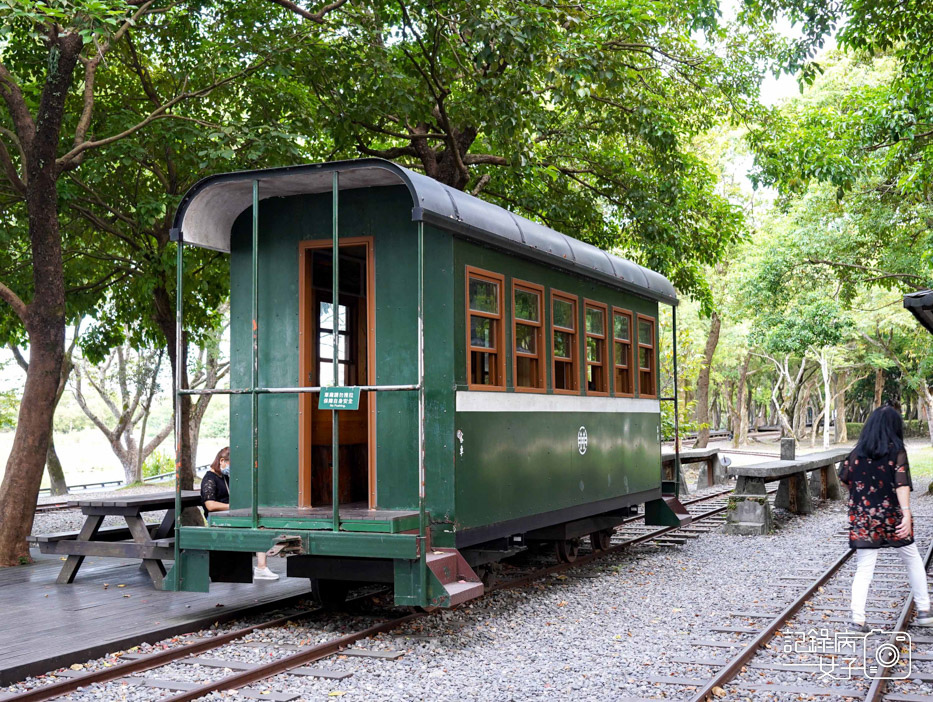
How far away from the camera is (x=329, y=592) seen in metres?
8.45

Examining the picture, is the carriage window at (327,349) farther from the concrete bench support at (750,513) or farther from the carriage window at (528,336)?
the concrete bench support at (750,513)

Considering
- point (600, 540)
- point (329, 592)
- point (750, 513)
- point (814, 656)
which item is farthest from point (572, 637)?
point (750, 513)

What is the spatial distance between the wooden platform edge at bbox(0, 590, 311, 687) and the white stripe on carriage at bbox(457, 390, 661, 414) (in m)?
2.39

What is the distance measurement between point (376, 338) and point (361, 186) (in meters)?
1.31

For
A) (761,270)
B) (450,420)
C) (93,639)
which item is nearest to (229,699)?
(93,639)

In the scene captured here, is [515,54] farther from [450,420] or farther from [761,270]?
[761,270]

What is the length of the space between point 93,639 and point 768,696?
4590 millimetres

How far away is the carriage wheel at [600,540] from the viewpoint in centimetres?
1227

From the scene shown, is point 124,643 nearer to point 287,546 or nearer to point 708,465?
point 287,546

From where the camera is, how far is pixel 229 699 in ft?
19.4

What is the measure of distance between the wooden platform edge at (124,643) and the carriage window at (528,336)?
2.80m

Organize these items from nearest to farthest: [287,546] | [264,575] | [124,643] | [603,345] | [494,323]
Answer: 1. [124,643]
2. [287,546]
3. [494,323]
4. [264,575]
5. [603,345]

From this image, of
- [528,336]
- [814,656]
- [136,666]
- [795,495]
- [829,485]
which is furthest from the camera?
[829,485]

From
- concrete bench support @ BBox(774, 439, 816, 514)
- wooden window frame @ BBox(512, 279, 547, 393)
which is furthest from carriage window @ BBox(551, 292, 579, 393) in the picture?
concrete bench support @ BBox(774, 439, 816, 514)
